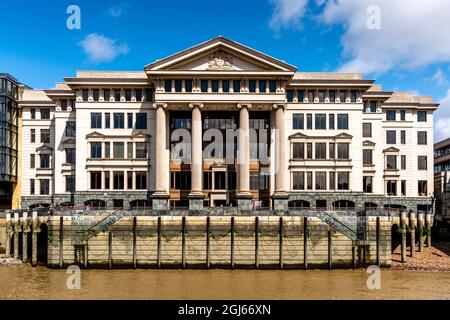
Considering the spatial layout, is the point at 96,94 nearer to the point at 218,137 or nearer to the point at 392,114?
the point at 218,137

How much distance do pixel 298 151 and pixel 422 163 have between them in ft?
76.5

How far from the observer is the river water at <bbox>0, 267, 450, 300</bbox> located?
39.0m

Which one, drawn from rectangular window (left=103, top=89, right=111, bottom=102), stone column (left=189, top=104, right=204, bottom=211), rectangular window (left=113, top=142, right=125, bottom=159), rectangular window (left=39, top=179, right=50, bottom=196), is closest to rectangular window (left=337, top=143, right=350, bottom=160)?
stone column (left=189, top=104, right=204, bottom=211)

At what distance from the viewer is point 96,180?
244 feet

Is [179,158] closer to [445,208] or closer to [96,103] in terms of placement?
[96,103]

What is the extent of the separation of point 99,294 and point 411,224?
38.2m

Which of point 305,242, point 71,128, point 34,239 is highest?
point 71,128

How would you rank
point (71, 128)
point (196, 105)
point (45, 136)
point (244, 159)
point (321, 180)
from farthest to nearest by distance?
point (45, 136) < point (71, 128) < point (321, 180) < point (196, 105) < point (244, 159)

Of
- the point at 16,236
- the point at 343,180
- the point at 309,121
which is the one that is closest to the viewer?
the point at 16,236

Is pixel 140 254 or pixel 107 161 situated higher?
pixel 107 161

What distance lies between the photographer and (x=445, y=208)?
3290 inches

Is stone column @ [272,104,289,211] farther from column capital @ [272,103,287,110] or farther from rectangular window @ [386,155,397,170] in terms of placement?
rectangular window @ [386,155,397,170]

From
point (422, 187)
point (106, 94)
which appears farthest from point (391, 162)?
point (106, 94)
